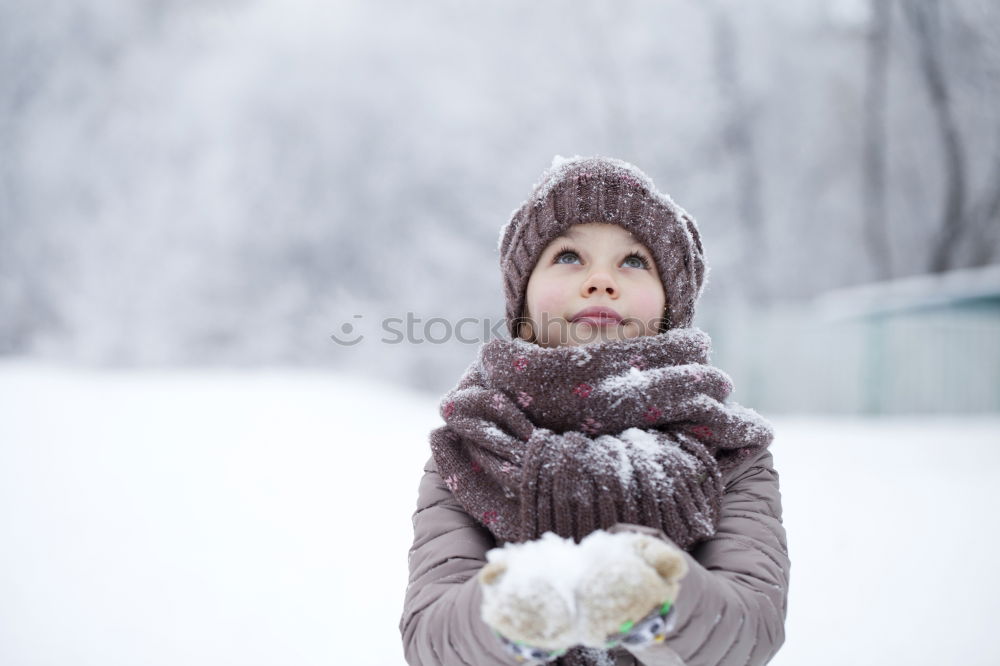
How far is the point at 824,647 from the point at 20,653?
94.0 inches

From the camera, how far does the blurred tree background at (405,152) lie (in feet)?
40.1

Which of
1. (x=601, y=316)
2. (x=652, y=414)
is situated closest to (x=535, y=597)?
(x=652, y=414)

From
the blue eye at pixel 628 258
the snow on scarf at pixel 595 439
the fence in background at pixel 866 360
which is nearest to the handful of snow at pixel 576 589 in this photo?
the snow on scarf at pixel 595 439

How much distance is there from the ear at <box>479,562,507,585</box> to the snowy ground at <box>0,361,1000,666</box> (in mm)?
1350

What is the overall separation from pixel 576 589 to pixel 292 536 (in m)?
2.43

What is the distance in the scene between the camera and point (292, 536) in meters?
2.85

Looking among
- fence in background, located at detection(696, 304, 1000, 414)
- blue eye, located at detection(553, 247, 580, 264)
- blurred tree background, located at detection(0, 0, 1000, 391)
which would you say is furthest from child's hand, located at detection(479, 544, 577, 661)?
blurred tree background, located at detection(0, 0, 1000, 391)

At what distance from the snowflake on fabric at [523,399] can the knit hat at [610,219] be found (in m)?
0.25

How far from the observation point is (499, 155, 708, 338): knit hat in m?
1.15

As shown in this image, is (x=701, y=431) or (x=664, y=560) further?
(x=701, y=431)

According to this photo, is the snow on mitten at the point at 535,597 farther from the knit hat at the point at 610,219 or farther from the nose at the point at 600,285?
the knit hat at the point at 610,219

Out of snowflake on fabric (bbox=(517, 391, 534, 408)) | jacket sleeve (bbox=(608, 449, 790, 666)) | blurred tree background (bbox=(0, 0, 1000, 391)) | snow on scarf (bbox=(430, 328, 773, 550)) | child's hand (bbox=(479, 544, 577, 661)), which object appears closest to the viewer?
child's hand (bbox=(479, 544, 577, 661))

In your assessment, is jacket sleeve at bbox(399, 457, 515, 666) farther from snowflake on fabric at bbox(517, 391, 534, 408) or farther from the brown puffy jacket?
snowflake on fabric at bbox(517, 391, 534, 408)

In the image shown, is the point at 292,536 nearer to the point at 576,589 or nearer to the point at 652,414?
the point at 652,414
